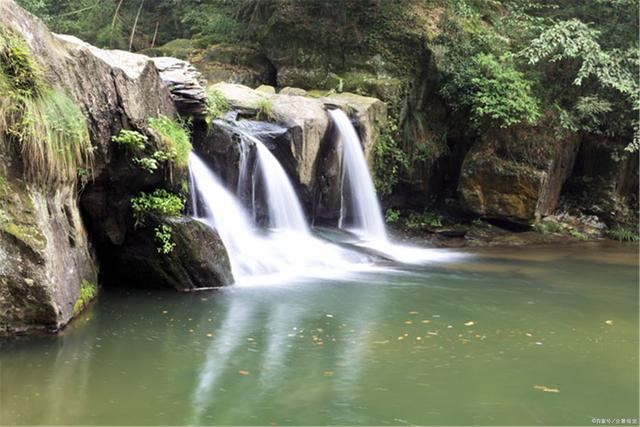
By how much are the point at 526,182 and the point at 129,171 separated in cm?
900

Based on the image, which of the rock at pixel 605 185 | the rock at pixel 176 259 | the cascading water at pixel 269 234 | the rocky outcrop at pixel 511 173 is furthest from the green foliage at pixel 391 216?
the rock at pixel 176 259

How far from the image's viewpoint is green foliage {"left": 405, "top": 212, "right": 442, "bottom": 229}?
1431 cm

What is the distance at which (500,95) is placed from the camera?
13727 millimetres

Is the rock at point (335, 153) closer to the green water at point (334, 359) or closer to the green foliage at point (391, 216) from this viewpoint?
the green foliage at point (391, 216)

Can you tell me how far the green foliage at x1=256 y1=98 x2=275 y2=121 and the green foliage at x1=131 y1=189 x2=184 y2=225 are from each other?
3705mm

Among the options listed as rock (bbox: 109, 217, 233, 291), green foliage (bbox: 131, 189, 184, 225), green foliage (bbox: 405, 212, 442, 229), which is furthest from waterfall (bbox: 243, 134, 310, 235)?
green foliage (bbox: 405, 212, 442, 229)

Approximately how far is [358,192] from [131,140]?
629cm

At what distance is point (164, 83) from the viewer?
351 inches

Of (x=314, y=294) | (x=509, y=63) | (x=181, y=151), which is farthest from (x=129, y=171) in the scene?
(x=509, y=63)

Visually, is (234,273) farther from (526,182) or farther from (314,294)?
(526,182)

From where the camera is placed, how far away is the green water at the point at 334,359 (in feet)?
14.9

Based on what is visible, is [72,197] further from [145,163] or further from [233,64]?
[233,64]

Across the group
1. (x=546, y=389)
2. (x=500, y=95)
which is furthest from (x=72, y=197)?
(x=500, y=95)

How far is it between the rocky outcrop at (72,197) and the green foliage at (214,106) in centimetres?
90
